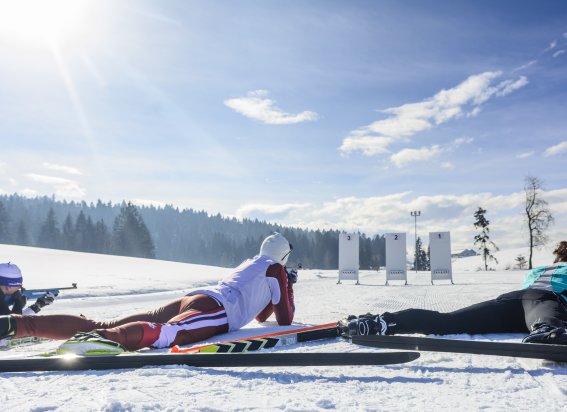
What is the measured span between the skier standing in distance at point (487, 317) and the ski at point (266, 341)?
0.17 metres

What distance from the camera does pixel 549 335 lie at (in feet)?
8.98

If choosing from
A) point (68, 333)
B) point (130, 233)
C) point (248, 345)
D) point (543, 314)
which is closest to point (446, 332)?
point (543, 314)

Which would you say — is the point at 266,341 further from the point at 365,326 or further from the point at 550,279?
the point at 550,279

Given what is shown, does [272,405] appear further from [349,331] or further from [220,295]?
[220,295]

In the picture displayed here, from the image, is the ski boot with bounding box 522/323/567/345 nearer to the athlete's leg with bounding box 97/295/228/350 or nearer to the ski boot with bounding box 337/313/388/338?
the ski boot with bounding box 337/313/388/338

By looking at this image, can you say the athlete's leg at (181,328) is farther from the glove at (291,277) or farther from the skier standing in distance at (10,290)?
the skier standing in distance at (10,290)

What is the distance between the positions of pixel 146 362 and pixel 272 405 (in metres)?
1.00

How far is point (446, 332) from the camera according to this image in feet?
12.7

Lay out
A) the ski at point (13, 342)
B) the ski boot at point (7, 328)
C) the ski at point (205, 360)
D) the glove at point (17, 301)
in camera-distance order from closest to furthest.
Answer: the ski at point (205, 360)
the ski boot at point (7, 328)
the ski at point (13, 342)
the glove at point (17, 301)

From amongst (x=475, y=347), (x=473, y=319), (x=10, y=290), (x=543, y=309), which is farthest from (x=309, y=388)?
(x=10, y=290)

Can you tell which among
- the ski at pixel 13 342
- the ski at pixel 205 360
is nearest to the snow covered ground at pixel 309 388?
the ski at pixel 205 360

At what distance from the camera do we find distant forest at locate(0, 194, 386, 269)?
6572 centimetres

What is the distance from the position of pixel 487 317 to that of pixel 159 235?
139m

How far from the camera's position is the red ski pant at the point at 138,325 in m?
3.19
